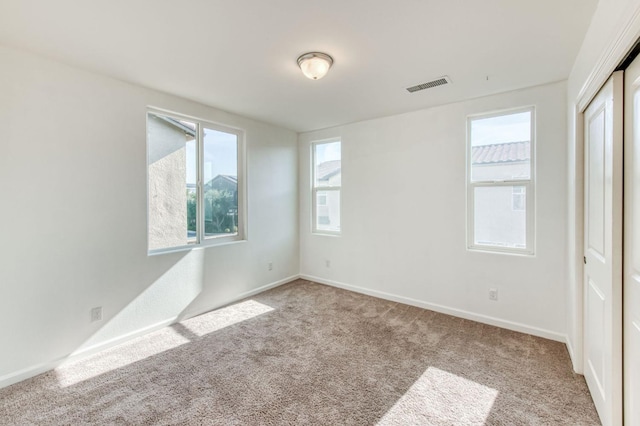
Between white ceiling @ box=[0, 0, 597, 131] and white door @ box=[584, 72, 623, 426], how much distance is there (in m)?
0.64

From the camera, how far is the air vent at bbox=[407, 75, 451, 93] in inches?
106

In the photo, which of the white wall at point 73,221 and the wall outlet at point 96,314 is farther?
the wall outlet at point 96,314

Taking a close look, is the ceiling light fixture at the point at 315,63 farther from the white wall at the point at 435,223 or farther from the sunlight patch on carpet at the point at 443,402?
the sunlight patch on carpet at the point at 443,402

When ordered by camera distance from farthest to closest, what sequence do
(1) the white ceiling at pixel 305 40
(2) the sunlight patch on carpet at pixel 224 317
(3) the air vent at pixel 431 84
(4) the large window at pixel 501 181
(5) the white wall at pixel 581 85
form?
(2) the sunlight patch on carpet at pixel 224 317 → (4) the large window at pixel 501 181 → (3) the air vent at pixel 431 84 → (1) the white ceiling at pixel 305 40 → (5) the white wall at pixel 581 85

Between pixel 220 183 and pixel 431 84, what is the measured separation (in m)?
2.73

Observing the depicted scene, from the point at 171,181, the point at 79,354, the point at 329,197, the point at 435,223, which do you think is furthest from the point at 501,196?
the point at 79,354

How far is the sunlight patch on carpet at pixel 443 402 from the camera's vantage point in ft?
5.91

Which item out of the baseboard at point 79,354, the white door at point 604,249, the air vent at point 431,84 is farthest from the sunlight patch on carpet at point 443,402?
the air vent at point 431,84

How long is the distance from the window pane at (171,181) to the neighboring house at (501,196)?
3.34 m

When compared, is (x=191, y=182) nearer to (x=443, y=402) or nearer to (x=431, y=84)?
(x=431, y=84)

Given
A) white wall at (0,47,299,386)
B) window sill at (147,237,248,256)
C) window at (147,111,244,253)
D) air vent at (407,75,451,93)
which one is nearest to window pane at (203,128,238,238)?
window at (147,111,244,253)

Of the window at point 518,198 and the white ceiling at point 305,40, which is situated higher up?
the white ceiling at point 305,40

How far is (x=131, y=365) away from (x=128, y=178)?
1.69m

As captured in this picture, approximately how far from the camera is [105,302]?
2652mm
